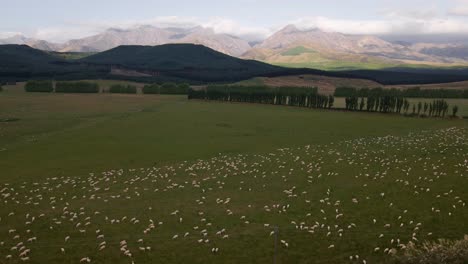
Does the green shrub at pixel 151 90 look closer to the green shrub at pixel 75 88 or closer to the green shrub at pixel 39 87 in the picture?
the green shrub at pixel 75 88

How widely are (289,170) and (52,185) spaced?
18.8 meters

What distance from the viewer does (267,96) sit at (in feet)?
430

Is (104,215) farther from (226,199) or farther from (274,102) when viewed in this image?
(274,102)

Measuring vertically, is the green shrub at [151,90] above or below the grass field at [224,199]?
below

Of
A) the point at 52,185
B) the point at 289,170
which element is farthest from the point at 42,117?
the point at 289,170

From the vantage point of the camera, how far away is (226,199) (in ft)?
93.2

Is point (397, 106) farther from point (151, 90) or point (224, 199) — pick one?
point (151, 90)

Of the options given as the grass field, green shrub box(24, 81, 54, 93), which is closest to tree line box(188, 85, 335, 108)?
the grass field

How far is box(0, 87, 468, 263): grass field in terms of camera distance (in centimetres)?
2067

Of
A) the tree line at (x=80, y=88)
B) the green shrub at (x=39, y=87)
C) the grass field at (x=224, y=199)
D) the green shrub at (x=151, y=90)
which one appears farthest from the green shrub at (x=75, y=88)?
the grass field at (x=224, y=199)

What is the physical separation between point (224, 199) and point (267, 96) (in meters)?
104

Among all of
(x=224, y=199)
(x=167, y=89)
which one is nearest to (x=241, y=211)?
(x=224, y=199)

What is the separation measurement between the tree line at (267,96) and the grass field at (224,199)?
196 ft

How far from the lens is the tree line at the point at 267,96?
117 metres
